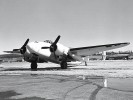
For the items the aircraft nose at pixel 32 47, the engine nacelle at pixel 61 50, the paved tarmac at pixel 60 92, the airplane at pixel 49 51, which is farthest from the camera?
the engine nacelle at pixel 61 50

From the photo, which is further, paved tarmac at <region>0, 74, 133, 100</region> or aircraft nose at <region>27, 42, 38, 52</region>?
aircraft nose at <region>27, 42, 38, 52</region>

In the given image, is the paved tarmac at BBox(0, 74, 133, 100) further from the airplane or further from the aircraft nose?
the airplane

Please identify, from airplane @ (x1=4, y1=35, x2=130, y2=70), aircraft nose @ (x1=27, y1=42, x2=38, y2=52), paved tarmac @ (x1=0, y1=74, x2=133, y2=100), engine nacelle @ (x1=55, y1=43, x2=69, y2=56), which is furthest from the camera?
engine nacelle @ (x1=55, y1=43, x2=69, y2=56)

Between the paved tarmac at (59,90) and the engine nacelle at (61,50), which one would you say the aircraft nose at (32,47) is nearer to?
the engine nacelle at (61,50)

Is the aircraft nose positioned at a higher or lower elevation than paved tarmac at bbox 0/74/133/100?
higher

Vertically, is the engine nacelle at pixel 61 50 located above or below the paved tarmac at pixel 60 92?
above

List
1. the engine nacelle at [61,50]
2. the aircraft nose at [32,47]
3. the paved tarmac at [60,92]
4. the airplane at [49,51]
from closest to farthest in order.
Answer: the paved tarmac at [60,92]
the aircraft nose at [32,47]
the airplane at [49,51]
the engine nacelle at [61,50]

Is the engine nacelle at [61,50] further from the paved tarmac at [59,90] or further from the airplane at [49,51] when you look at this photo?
the paved tarmac at [59,90]

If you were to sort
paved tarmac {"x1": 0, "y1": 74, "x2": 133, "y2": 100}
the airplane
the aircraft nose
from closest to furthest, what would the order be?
paved tarmac {"x1": 0, "y1": 74, "x2": 133, "y2": 100} < the aircraft nose < the airplane

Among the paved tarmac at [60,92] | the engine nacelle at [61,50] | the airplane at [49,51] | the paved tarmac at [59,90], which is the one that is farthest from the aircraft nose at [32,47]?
the paved tarmac at [60,92]

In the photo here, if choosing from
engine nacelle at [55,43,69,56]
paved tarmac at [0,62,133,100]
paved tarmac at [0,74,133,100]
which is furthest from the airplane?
paved tarmac at [0,74,133,100]

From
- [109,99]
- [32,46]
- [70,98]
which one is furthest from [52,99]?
[32,46]

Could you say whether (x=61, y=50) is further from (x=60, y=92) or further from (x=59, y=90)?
(x=60, y=92)

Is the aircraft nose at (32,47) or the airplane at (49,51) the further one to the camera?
the airplane at (49,51)
